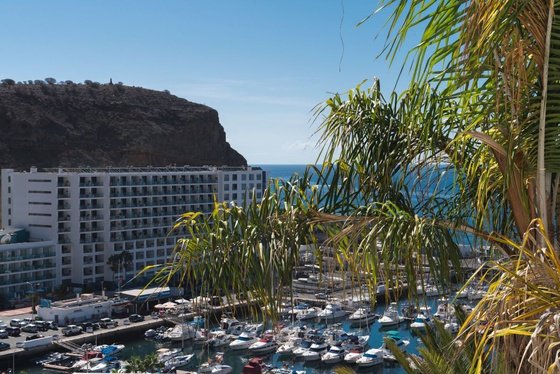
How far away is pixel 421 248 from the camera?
3.06 m

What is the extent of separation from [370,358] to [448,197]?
89.3 feet

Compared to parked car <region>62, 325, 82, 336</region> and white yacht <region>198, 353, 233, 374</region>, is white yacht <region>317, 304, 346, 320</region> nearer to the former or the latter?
white yacht <region>198, 353, 233, 374</region>

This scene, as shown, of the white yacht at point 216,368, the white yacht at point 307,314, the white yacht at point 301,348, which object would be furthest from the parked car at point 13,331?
the white yacht at point 307,314

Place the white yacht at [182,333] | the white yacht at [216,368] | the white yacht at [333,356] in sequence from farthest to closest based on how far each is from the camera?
1. the white yacht at [182,333]
2. the white yacht at [333,356]
3. the white yacht at [216,368]

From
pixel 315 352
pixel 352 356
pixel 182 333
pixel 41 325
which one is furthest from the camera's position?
pixel 41 325

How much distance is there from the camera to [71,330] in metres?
34.7

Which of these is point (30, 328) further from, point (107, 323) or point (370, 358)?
point (370, 358)

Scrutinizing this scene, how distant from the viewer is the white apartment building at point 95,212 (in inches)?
1795

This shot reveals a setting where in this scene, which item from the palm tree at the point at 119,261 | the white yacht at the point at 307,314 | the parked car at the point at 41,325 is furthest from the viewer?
the palm tree at the point at 119,261

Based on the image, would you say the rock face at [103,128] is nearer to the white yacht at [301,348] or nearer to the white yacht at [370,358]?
the white yacht at [301,348]

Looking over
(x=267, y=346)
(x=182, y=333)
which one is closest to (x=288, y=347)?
(x=267, y=346)

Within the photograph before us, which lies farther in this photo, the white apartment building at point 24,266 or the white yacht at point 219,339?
the white apartment building at point 24,266

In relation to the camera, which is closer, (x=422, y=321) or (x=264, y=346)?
(x=422, y=321)

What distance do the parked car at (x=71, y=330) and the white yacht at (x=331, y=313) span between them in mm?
13301
